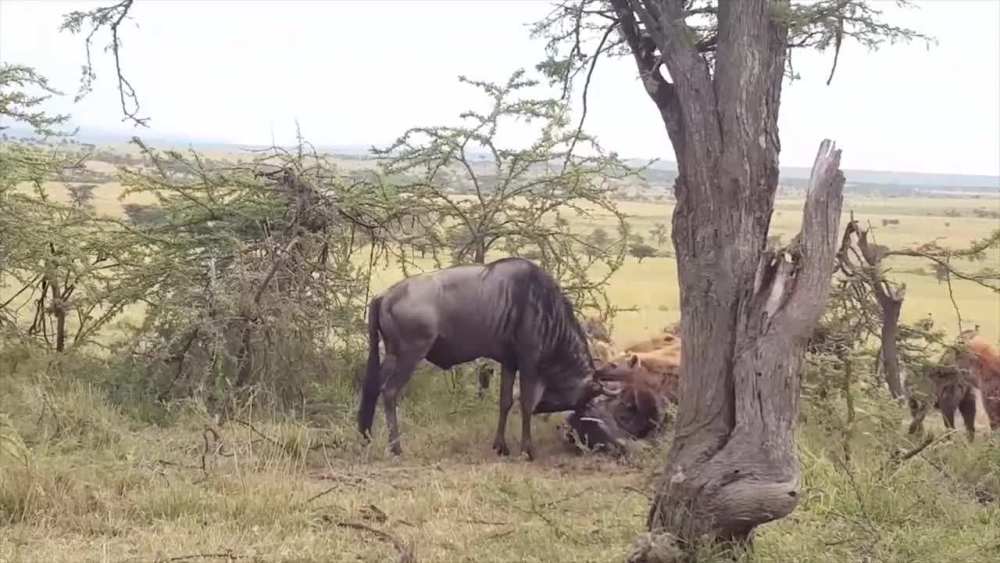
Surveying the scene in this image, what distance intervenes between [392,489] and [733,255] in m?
3.20

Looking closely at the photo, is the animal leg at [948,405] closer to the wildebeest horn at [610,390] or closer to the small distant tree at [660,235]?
the wildebeest horn at [610,390]

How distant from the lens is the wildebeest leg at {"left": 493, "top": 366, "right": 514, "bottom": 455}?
372 inches

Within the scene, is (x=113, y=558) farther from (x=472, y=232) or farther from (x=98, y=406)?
(x=472, y=232)

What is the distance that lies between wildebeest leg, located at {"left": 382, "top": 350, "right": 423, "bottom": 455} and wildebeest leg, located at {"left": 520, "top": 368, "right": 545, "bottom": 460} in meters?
1.01

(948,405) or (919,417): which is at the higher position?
(919,417)

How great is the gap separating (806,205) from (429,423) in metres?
5.47

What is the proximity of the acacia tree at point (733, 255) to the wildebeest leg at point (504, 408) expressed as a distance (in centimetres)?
321

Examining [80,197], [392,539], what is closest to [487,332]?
[392,539]

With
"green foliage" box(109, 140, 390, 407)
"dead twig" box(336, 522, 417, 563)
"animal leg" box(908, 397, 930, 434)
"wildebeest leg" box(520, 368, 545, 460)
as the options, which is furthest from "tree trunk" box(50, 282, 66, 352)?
"animal leg" box(908, 397, 930, 434)

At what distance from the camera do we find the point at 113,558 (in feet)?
19.2

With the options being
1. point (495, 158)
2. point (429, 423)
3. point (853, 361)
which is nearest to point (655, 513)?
point (853, 361)

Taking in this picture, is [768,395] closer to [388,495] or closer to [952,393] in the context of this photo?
[388,495]

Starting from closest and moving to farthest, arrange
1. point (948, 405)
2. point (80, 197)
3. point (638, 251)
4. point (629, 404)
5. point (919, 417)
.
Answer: point (919, 417)
point (948, 405)
point (629, 404)
point (80, 197)
point (638, 251)

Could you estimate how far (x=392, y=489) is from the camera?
25.7 feet
